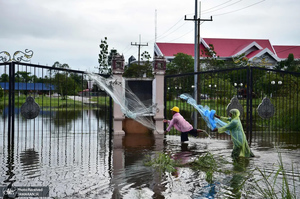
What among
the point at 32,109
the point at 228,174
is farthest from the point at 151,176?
the point at 32,109

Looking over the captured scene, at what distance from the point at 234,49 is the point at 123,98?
1720 inches

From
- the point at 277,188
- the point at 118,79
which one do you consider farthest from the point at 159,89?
the point at 277,188

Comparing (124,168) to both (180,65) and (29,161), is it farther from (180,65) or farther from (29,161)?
(180,65)

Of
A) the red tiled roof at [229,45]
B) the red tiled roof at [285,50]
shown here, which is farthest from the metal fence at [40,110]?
the red tiled roof at [285,50]

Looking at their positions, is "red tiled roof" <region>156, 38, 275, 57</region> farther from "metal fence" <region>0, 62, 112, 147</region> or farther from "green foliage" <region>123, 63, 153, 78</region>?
"metal fence" <region>0, 62, 112, 147</region>

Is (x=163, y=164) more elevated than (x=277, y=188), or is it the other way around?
(x=163, y=164)

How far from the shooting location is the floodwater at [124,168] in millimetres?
6730

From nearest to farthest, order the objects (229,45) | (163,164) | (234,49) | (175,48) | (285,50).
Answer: (163,164) < (234,49) < (175,48) < (229,45) < (285,50)

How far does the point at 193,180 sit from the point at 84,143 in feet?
20.7

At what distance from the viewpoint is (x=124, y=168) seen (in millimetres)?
8664

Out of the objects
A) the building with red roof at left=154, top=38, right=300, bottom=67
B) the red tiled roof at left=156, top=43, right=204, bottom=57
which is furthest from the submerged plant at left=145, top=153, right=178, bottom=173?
the red tiled roof at left=156, top=43, right=204, bottom=57

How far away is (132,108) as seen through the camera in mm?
13500

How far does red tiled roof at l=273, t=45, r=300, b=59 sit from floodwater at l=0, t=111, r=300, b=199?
46660 millimetres

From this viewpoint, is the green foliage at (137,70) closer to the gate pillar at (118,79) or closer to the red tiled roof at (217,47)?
the red tiled roof at (217,47)
